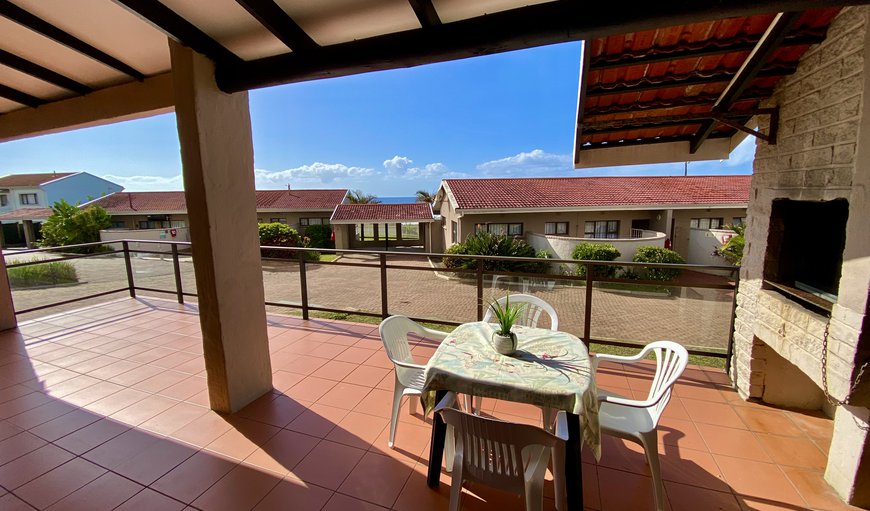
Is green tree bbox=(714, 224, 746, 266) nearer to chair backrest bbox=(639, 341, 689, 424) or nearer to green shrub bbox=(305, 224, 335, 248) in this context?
chair backrest bbox=(639, 341, 689, 424)

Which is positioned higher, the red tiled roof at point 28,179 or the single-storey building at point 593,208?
the red tiled roof at point 28,179

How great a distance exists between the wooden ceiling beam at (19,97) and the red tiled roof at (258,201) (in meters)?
17.5

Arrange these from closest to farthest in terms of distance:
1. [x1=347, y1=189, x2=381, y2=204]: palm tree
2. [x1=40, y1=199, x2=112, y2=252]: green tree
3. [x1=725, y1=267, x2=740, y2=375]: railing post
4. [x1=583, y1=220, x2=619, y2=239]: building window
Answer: [x1=725, y1=267, x2=740, y2=375]: railing post
[x1=583, y1=220, x2=619, y2=239]: building window
[x1=40, y1=199, x2=112, y2=252]: green tree
[x1=347, y1=189, x2=381, y2=204]: palm tree

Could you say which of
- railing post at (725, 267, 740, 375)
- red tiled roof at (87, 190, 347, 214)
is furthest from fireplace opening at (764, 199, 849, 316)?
red tiled roof at (87, 190, 347, 214)

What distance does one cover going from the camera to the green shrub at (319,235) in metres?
19.6

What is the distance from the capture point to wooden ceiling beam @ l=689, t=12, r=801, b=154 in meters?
2.02

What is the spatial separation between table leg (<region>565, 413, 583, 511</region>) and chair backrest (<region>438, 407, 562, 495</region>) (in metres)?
0.20

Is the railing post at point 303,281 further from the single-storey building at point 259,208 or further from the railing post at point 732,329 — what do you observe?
the single-storey building at point 259,208

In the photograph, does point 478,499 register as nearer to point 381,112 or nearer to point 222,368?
point 222,368

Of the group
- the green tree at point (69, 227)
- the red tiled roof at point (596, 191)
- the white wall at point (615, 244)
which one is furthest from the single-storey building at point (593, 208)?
the green tree at point (69, 227)

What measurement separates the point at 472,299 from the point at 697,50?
5.15 m

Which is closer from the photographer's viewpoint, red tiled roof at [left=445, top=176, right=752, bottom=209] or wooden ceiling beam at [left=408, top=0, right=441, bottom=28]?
wooden ceiling beam at [left=408, top=0, right=441, bottom=28]

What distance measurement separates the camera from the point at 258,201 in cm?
2252

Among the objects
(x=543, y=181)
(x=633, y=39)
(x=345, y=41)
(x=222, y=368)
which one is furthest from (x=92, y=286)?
(x=543, y=181)
